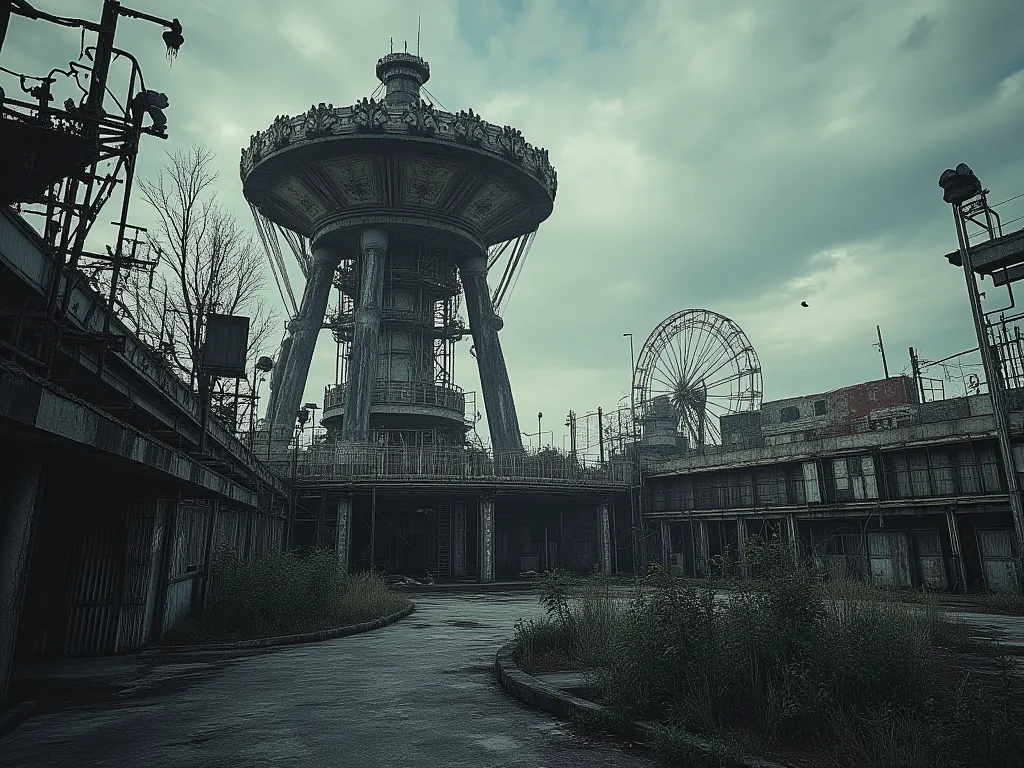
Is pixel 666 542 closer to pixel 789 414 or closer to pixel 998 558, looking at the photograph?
pixel 998 558

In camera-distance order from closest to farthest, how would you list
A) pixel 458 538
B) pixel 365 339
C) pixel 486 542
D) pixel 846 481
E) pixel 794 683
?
pixel 794 683, pixel 846 481, pixel 486 542, pixel 458 538, pixel 365 339

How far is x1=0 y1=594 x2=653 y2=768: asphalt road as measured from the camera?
19.6 ft

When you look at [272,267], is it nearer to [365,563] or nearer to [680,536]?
[365,563]

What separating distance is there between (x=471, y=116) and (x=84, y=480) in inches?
1244

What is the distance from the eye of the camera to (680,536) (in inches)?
1551

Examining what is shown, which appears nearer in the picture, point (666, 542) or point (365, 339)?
point (666, 542)

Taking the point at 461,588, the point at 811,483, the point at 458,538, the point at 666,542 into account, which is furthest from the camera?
the point at 666,542

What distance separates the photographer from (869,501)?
28312 millimetres

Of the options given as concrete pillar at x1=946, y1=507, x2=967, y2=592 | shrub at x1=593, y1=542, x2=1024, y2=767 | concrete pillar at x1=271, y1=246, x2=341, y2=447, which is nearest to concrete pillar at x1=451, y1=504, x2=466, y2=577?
concrete pillar at x1=271, y1=246, x2=341, y2=447

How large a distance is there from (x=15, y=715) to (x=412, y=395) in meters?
34.7

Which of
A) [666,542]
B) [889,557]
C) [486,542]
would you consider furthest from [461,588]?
[889,557]

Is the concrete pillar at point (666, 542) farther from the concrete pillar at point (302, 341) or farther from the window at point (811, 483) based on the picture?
the concrete pillar at point (302, 341)

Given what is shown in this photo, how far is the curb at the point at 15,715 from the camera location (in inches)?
268

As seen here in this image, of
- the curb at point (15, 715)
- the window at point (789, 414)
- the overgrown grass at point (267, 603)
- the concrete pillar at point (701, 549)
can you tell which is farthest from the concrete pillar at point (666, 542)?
the curb at point (15, 715)
